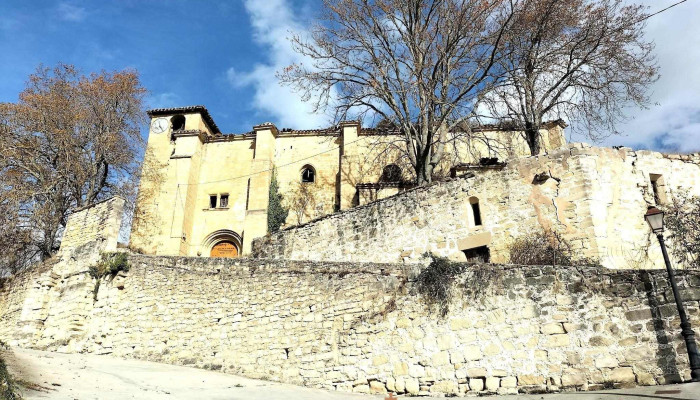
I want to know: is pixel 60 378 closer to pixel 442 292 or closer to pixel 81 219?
pixel 442 292

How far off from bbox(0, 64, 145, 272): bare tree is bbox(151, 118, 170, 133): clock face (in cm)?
211

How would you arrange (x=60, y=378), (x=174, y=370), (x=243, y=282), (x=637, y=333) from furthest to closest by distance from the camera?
(x=243, y=282), (x=174, y=370), (x=60, y=378), (x=637, y=333)

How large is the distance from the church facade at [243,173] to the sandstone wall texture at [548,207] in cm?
951

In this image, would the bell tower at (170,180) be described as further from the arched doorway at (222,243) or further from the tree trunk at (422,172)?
the tree trunk at (422,172)

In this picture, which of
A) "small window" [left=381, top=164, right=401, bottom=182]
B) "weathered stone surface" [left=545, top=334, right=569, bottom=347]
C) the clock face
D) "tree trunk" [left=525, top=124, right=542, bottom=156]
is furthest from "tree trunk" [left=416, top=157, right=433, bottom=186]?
the clock face

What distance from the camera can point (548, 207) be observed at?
474 inches

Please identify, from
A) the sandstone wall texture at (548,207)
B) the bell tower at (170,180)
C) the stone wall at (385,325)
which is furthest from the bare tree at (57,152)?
the sandstone wall texture at (548,207)

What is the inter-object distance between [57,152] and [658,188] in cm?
2293

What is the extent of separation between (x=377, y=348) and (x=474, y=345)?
177cm

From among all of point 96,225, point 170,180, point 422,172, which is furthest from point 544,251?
point 170,180

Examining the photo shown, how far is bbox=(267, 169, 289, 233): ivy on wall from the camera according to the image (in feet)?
80.8

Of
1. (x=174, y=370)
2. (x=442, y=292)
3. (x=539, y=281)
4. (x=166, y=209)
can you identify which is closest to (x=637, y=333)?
(x=539, y=281)

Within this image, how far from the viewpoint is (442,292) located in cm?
881

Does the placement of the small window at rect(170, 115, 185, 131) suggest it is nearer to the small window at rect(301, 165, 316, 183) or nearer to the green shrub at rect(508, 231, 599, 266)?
the small window at rect(301, 165, 316, 183)
